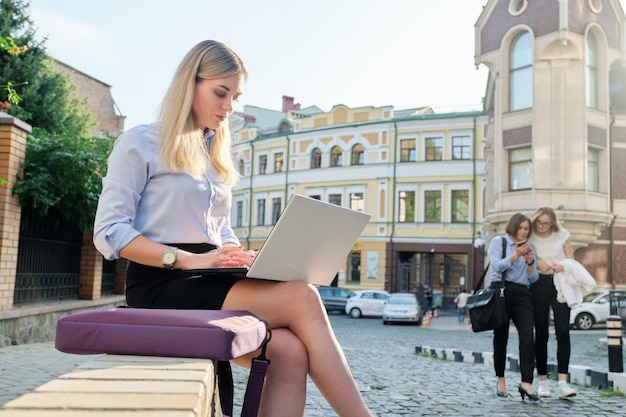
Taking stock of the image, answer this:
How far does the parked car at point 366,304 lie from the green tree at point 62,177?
20.0m

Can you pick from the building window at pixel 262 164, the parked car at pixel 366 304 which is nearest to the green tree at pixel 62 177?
the parked car at pixel 366 304

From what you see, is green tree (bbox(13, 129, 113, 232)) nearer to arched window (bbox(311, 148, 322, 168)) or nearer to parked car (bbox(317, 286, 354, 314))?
parked car (bbox(317, 286, 354, 314))

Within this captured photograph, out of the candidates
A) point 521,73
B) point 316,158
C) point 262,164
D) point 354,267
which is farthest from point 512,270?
point 262,164

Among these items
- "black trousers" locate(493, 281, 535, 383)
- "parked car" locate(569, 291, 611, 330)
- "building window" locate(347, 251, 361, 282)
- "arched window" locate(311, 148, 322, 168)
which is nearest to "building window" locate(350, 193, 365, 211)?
"building window" locate(347, 251, 361, 282)

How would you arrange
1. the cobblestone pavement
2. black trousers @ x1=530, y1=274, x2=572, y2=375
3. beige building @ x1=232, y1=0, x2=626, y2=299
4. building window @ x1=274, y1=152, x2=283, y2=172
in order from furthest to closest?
building window @ x1=274, y1=152, x2=283, y2=172
beige building @ x1=232, y1=0, x2=626, y2=299
black trousers @ x1=530, y1=274, x2=572, y2=375
the cobblestone pavement

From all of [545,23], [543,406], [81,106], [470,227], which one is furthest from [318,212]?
[470,227]

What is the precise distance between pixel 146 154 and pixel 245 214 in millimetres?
44928

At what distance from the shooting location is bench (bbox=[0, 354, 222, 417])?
1.27 m

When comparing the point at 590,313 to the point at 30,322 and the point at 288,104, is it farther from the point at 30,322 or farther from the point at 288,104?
the point at 288,104

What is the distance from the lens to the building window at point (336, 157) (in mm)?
43091

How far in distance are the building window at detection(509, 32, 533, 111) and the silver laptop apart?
23116 millimetres

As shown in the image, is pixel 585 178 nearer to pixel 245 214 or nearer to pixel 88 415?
pixel 88 415

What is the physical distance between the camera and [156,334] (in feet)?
6.73

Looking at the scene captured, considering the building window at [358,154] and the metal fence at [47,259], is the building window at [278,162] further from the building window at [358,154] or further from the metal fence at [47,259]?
the metal fence at [47,259]
